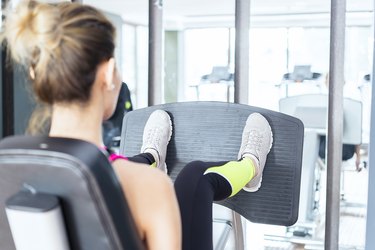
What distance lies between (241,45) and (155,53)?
0.42 metres

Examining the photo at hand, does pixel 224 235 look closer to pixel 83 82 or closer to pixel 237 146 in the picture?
pixel 237 146

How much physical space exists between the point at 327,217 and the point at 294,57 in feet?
17.5

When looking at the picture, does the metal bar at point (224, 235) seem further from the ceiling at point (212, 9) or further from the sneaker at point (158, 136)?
the ceiling at point (212, 9)

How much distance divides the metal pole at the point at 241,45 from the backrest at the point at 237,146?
490mm

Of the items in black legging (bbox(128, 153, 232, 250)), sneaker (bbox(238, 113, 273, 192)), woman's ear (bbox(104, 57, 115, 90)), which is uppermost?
woman's ear (bbox(104, 57, 115, 90))

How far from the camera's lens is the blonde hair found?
85cm

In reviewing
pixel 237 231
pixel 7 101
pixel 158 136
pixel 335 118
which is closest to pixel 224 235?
pixel 237 231

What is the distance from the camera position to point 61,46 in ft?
2.79

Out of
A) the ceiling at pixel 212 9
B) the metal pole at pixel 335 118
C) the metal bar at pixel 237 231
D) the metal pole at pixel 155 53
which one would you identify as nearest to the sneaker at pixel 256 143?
the metal bar at pixel 237 231

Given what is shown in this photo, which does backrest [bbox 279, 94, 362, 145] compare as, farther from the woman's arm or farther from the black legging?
the woman's arm

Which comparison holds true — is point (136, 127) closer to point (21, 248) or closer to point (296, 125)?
point (296, 125)

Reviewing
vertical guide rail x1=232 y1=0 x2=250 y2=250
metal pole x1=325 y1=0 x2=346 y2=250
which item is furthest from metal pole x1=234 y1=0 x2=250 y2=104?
metal pole x1=325 y1=0 x2=346 y2=250

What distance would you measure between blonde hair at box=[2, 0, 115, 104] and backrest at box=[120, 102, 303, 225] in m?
0.81

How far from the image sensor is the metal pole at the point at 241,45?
2.13m
